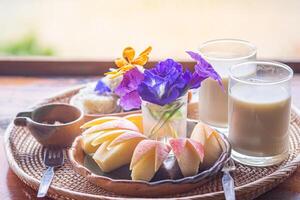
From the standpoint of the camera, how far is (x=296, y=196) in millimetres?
761

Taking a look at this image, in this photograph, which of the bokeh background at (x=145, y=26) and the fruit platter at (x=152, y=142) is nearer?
the fruit platter at (x=152, y=142)

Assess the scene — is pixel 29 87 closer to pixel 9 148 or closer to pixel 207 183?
pixel 9 148

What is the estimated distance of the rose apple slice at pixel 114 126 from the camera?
81 centimetres

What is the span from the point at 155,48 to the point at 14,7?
0.63 meters

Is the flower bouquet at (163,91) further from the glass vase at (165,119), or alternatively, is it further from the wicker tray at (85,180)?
the wicker tray at (85,180)

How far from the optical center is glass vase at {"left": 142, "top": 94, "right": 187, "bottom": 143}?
80cm

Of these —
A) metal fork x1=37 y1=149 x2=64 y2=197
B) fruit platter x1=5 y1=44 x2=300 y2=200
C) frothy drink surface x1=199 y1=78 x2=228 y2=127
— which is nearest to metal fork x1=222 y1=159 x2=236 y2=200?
fruit platter x1=5 y1=44 x2=300 y2=200

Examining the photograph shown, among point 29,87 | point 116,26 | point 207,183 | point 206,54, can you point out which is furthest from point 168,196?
point 116,26

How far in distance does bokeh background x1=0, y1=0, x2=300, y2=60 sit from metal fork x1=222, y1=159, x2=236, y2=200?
1081mm

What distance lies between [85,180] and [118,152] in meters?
0.06

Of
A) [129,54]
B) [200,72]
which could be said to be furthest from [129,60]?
[200,72]

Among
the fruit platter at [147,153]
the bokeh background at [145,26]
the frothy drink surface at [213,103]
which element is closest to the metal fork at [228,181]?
the fruit platter at [147,153]

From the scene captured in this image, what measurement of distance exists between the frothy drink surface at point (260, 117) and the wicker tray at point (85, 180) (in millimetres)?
31

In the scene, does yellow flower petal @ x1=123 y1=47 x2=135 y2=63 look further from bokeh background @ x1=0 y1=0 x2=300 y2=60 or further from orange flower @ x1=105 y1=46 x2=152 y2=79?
bokeh background @ x1=0 y1=0 x2=300 y2=60
